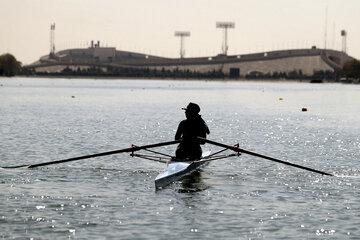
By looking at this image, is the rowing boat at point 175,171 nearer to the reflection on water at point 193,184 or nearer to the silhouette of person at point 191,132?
the reflection on water at point 193,184

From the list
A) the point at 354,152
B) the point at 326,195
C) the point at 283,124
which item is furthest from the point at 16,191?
the point at 283,124

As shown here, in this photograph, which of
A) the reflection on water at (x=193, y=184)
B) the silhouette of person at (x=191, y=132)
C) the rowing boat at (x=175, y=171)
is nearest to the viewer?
the rowing boat at (x=175, y=171)

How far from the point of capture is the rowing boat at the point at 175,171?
23.0m

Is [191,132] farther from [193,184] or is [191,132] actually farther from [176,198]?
[176,198]

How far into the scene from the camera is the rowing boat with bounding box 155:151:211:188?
23.0 metres

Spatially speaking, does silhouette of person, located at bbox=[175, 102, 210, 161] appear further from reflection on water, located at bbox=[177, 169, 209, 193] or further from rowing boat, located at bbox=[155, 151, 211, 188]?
reflection on water, located at bbox=[177, 169, 209, 193]

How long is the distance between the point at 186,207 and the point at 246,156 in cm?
1310

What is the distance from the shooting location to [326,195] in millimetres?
22297

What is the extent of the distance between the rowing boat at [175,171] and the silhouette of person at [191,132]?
407mm

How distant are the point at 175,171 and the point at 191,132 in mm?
1911

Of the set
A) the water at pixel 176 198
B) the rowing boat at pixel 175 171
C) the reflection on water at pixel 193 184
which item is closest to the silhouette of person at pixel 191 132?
the rowing boat at pixel 175 171

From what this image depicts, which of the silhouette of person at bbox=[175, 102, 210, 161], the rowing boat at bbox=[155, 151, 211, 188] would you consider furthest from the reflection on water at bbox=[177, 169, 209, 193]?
the silhouette of person at bbox=[175, 102, 210, 161]

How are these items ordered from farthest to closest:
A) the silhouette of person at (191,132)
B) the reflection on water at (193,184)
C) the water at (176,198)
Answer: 1. the silhouette of person at (191,132)
2. the reflection on water at (193,184)
3. the water at (176,198)

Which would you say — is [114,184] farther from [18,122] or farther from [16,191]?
[18,122]
